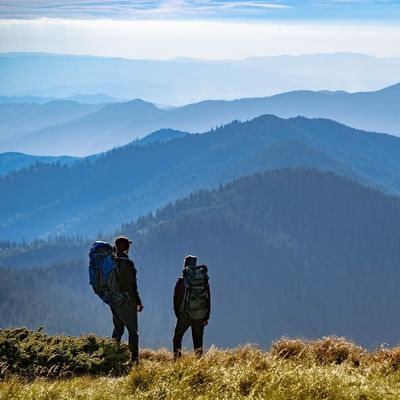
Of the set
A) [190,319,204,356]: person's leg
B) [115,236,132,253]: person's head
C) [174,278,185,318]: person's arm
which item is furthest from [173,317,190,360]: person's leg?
[115,236,132,253]: person's head

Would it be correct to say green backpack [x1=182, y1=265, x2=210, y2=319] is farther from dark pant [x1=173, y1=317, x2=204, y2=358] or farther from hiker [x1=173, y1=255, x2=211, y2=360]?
dark pant [x1=173, y1=317, x2=204, y2=358]

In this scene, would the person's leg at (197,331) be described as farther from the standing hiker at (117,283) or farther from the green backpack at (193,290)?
the standing hiker at (117,283)

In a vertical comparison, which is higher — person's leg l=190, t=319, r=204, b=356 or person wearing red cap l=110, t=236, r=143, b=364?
person wearing red cap l=110, t=236, r=143, b=364

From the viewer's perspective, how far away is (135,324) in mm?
15039

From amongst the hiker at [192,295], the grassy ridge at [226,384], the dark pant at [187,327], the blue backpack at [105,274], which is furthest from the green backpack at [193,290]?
the grassy ridge at [226,384]

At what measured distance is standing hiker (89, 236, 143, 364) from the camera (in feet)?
48.6

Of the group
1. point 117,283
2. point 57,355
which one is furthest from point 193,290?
point 57,355

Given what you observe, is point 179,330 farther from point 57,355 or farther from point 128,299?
point 57,355

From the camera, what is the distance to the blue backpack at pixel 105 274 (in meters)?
14.8

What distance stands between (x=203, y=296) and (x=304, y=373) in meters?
4.85

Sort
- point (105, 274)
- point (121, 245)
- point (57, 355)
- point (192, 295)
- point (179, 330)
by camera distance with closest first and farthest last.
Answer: point (57, 355) → point (105, 274) → point (192, 295) → point (121, 245) → point (179, 330)

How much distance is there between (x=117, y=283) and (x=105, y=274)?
35 centimetres

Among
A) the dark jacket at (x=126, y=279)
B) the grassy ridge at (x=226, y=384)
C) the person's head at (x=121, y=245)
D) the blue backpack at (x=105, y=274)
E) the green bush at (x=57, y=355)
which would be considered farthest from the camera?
the person's head at (x=121, y=245)

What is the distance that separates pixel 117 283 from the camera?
48.9 ft
